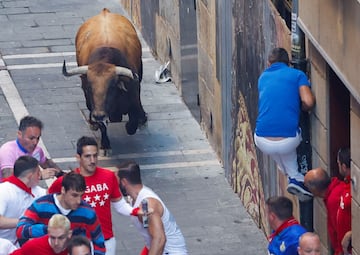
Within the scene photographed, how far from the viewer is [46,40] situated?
2339 cm

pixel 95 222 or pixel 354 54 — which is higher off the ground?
pixel 354 54

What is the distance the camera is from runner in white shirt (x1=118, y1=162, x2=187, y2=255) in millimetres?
10461

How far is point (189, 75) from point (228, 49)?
3.47m

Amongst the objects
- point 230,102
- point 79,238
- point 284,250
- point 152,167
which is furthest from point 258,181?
point 79,238

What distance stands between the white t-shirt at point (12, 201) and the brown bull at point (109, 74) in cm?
627

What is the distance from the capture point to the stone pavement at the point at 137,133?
14.8 m

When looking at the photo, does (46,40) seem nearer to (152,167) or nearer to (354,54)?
(152,167)

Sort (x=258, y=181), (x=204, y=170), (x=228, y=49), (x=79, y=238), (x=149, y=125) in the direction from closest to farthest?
(x=79, y=238)
(x=258, y=181)
(x=228, y=49)
(x=204, y=170)
(x=149, y=125)

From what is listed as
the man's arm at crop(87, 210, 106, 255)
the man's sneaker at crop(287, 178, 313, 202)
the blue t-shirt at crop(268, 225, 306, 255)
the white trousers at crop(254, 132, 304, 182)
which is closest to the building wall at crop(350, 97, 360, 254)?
the blue t-shirt at crop(268, 225, 306, 255)

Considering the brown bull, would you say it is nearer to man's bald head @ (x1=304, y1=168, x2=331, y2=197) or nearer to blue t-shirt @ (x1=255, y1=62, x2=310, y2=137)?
blue t-shirt @ (x1=255, y1=62, x2=310, y2=137)

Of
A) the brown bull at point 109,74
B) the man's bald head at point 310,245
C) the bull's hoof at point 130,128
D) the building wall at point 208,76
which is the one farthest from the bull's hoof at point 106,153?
the man's bald head at point 310,245

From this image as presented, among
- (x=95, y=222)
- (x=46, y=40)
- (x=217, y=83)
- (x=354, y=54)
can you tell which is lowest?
(x=46, y=40)

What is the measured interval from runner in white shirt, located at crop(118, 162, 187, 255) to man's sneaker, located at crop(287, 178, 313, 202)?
4.67 ft

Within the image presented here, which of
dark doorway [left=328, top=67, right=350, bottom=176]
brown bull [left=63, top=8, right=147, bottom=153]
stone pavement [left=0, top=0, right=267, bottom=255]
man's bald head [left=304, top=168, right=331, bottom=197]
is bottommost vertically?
stone pavement [left=0, top=0, right=267, bottom=255]
